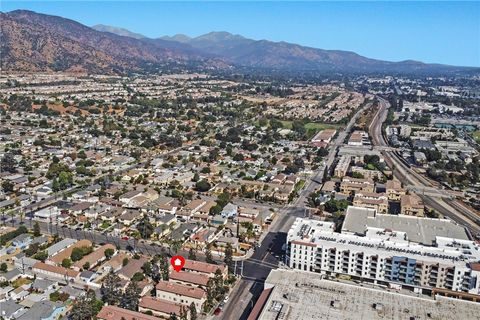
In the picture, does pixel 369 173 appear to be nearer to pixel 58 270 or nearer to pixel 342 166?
pixel 342 166

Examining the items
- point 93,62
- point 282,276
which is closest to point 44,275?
point 282,276

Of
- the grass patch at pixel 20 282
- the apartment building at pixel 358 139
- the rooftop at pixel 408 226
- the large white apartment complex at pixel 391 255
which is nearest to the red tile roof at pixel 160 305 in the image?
the grass patch at pixel 20 282

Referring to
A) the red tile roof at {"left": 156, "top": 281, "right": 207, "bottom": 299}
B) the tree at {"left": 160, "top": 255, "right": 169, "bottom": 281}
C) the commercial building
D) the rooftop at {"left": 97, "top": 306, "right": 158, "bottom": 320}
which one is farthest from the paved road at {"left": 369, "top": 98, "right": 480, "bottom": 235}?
the rooftop at {"left": 97, "top": 306, "right": 158, "bottom": 320}

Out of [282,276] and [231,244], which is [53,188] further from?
[282,276]

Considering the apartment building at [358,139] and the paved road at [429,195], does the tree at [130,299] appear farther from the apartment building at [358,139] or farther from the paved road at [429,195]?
the apartment building at [358,139]

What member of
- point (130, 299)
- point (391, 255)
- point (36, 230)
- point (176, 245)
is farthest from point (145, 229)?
point (391, 255)
